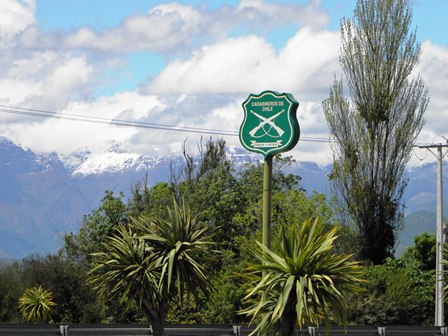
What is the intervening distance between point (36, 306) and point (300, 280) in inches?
1351

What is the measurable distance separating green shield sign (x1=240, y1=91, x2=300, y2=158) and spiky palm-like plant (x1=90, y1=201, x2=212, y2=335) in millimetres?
6466

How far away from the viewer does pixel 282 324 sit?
750 inches

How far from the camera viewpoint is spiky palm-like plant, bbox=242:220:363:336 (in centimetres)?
1847

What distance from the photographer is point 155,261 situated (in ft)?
82.3

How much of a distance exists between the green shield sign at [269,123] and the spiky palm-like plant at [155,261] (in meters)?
6.47

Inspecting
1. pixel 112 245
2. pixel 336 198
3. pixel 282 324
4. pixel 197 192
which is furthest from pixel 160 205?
pixel 282 324

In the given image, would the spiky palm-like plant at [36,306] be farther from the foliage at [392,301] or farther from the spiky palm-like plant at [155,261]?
the spiky palm-like plant at [155,261]

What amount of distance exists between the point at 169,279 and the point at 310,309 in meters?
6.65

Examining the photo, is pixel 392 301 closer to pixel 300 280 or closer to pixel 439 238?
pixel 439 238

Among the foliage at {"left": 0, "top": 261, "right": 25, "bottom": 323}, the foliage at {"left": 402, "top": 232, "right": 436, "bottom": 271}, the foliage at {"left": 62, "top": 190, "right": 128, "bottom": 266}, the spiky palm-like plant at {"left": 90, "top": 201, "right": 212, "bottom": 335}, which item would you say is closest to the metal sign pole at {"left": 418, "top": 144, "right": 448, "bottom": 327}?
the foliage at {"left": 402, "top": 232, "right": 436, "bottom": 271}

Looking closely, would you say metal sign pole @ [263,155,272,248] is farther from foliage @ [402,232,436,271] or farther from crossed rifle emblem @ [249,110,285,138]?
foliage @ [402,232,436,271]

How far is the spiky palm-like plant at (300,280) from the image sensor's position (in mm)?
18469

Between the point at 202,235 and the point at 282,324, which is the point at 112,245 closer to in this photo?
the point at 202,235

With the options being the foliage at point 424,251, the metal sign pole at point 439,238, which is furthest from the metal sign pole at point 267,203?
the foliage at point 424,251
